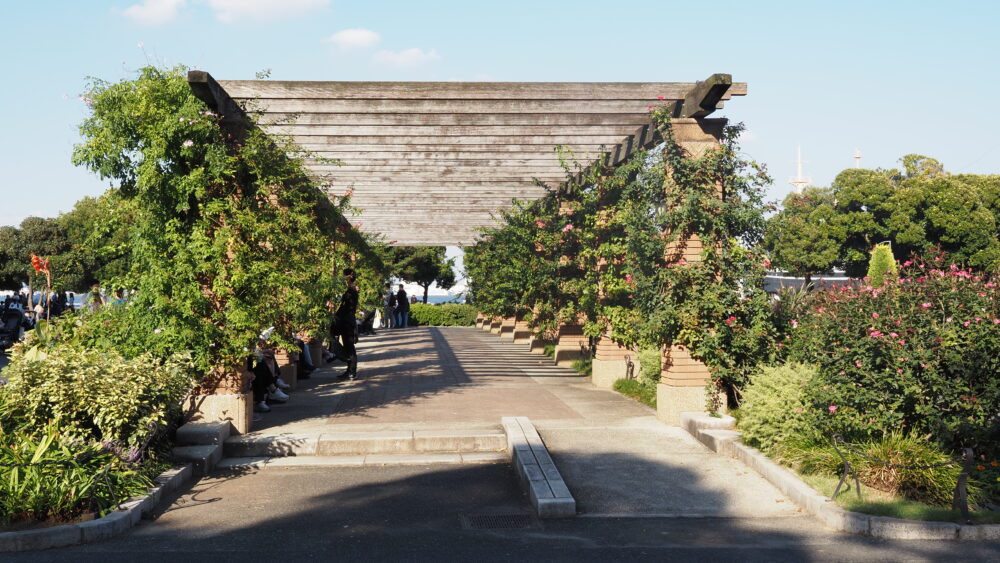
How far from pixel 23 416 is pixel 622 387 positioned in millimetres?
8439

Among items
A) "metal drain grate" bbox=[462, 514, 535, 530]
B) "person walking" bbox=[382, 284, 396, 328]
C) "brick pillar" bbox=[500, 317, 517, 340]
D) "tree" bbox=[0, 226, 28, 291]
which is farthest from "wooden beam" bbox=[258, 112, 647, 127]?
"tree" bbox=[0, 226, 28, 291]

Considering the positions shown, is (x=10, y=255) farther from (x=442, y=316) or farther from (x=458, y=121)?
(x=458, y=121)

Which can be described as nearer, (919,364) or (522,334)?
(919,364)

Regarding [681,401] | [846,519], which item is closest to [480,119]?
[681,401]

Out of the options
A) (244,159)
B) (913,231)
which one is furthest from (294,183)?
(913,231)

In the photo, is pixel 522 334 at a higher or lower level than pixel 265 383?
higher

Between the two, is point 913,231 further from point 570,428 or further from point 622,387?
point 570,428

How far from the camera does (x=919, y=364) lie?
6426 mm

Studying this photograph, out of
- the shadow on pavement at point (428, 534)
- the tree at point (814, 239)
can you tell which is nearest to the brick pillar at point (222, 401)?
the shadow on pavement at point (428, 534)

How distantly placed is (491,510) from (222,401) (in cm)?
376

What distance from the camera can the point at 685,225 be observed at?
9758mm

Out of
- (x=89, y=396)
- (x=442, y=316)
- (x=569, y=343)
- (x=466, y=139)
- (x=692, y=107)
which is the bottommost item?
(x=569, y=343)

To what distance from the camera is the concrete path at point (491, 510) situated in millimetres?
5309

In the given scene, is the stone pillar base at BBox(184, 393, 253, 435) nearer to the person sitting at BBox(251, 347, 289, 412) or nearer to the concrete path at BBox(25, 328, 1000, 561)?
the concrete path at BBox(25, 328, 1000, 561)
